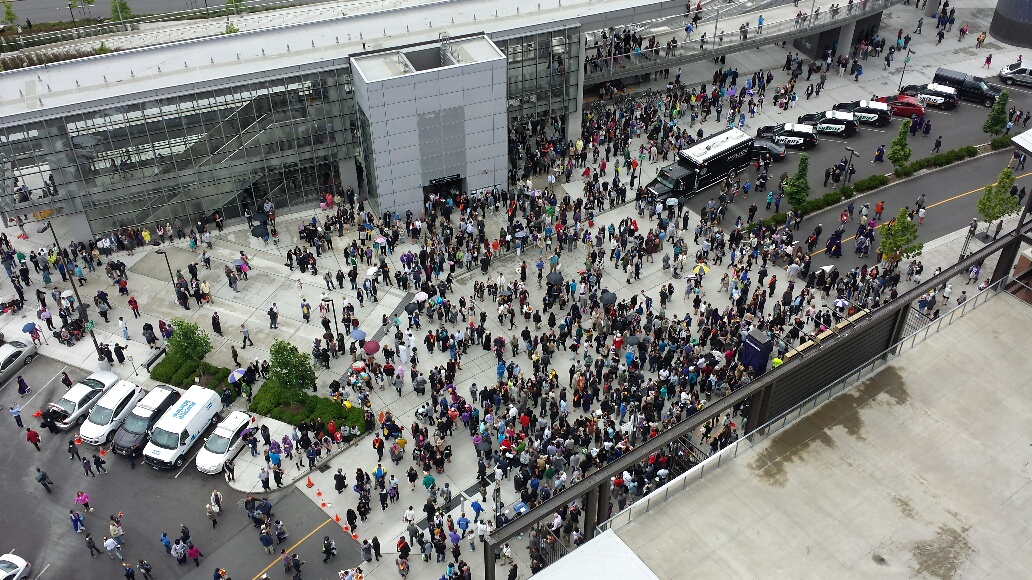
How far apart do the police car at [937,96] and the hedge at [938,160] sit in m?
5.47

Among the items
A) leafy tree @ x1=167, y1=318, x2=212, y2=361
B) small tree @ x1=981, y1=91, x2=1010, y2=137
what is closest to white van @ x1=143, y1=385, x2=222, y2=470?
leafy tree @ x1=167, y1=318, x2=212, y2=361

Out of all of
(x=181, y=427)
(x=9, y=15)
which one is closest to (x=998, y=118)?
(x=181, y=427)

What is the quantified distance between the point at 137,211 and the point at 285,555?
2421 centimetres

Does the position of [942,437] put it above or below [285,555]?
above

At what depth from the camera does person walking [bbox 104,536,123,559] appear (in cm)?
3484

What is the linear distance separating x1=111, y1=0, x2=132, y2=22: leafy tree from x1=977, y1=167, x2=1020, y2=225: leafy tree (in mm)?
59897

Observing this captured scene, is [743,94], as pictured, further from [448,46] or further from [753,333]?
[753,333]

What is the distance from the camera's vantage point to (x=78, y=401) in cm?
4066

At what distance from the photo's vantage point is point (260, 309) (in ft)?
152

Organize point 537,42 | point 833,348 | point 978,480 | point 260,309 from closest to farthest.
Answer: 1. point 978,480
2. point 833,348
3. point 260,309
4. point 537,42

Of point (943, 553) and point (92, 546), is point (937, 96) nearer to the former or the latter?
point (943, 553)

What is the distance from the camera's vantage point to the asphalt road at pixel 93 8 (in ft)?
249

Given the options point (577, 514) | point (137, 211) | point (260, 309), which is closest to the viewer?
point (577, 514)

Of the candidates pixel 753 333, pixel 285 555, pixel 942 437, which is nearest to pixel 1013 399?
pixel 942 437
